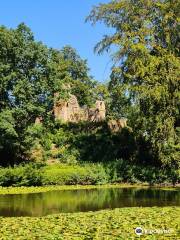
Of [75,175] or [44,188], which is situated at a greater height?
[75,175]

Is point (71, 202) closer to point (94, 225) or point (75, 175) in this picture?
point (94, 225)

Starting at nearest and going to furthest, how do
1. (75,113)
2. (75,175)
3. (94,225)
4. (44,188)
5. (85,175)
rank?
(94,225)
(44,188)
(75,175)
(85,175)
(75,113)

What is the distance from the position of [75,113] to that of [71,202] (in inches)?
932

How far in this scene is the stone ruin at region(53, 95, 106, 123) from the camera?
141ft

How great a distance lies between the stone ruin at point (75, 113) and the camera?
1697 inches

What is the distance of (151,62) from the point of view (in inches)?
1188

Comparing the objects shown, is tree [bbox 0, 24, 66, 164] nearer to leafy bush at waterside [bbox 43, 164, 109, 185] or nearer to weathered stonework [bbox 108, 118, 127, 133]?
leafy bush at waterside [bbox 43, 164, 109, 185]

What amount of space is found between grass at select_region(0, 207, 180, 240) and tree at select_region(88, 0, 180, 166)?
15134mm

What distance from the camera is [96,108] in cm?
4428

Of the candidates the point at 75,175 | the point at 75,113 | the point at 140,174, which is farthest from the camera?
the point at 75,113

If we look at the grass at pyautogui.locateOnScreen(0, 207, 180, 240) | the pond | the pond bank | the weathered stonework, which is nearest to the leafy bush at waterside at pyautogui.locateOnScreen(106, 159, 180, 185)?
the pond bank

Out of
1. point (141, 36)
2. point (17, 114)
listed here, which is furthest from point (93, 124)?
point (141, 36)

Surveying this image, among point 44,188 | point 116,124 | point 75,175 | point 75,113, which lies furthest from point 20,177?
point 75,113

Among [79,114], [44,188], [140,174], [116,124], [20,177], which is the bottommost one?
[44,188]
